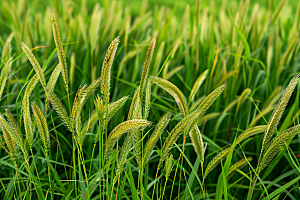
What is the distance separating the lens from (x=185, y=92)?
1326 millimetres

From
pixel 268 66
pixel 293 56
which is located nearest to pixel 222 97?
pixel 268 66

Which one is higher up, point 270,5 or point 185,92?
point 270,5

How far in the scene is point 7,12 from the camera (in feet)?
5.75

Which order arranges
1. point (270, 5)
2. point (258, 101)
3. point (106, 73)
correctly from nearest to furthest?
1. point (106, 73)
2. point (258, 101)
3. point (270, 5)

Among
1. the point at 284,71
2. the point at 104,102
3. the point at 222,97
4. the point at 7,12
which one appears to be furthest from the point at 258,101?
the point at 7,12

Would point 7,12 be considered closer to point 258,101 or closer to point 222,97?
point 222,97

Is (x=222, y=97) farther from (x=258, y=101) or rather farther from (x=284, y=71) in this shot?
(x=284, y=71)

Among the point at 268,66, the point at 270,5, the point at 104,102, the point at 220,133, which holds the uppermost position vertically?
the point at 270,5

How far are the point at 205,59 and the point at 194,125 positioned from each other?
33.3 inches

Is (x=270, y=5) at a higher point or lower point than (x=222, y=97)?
higher

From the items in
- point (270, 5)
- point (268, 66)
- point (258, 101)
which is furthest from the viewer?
point (270, 5)

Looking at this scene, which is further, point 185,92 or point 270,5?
point 270,5

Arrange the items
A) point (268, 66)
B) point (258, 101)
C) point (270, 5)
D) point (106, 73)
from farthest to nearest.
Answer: point (270, 5) < point (268, 66) < point (258, 101) < point (106, 73)

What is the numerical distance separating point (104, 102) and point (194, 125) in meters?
0.21
